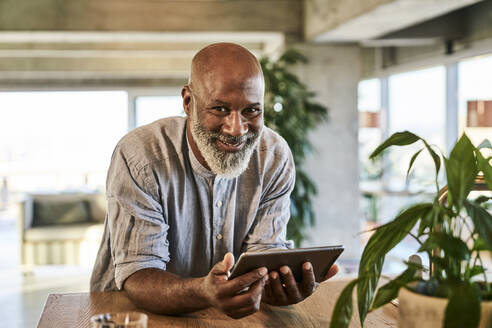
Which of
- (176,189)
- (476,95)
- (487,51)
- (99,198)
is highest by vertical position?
(487,51)

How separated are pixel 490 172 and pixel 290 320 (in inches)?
24.8

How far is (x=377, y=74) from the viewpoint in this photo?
8281 mm

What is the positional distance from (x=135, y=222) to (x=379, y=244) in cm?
79

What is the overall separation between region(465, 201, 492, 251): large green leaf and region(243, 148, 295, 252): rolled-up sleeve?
0.89m

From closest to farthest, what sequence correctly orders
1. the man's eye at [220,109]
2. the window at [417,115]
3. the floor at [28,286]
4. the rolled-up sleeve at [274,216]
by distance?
1. the man's eye at [220,109]
2. the rolled-up sleeve at [274,216]
3. the floor at [28,286]
4. the window at [417,115]

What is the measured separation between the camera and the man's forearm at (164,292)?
4.37 feet

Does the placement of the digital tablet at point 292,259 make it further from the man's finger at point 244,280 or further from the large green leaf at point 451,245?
the large green leaf at point 451,245

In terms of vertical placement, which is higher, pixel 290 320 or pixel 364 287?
pixel 364 287

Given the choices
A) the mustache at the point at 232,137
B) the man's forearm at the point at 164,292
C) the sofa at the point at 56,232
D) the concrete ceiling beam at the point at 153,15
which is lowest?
the sofa at the point at 56,232

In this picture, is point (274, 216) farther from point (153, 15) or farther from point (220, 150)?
point (153, 15)

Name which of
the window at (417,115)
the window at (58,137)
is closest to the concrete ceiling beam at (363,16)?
the window at (417,115)

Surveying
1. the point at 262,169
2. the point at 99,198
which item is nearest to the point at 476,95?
the point at 99,198

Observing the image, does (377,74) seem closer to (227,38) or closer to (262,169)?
(227,38)

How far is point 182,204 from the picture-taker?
167cm
